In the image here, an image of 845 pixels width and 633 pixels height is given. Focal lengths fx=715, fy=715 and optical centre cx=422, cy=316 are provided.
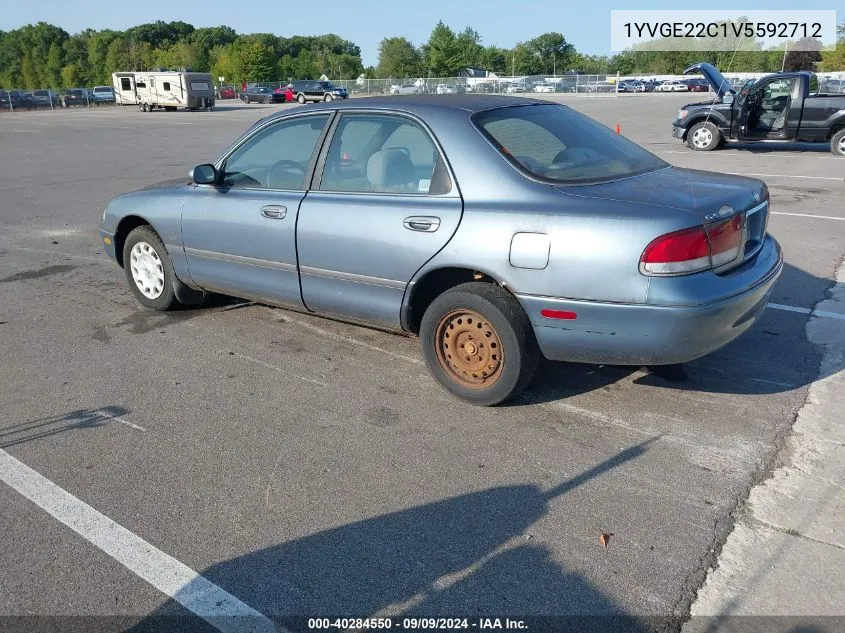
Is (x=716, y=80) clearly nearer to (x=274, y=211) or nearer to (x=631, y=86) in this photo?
(x=274, y=211)

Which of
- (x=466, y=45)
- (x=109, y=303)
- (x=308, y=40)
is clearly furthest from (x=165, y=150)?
(x=308, y=40)

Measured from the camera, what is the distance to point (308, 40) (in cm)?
14450

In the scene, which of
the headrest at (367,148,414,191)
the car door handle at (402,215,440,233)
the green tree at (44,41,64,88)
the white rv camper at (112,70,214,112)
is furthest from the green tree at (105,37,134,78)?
the car door handle at (402,215,440,233)

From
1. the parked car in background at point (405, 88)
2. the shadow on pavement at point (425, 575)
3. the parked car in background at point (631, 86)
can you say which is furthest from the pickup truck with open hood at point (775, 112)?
the parked car in background at point (631, 86)

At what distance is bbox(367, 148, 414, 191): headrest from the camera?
4.22m

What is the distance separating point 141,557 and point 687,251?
→ 108 inches

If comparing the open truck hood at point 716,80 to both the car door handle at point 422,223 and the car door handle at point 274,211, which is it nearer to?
the car door handle at point 274,211

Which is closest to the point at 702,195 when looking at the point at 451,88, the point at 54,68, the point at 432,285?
the point at 432,285

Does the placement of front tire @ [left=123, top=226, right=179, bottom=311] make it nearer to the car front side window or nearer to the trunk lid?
the car front side window

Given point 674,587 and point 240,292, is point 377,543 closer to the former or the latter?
point 674,587

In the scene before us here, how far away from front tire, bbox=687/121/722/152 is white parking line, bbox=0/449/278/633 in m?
16.5

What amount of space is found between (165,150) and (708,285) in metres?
19.6

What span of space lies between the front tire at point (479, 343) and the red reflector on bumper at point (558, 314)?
0.50ft

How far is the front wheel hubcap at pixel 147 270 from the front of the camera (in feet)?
18.7
